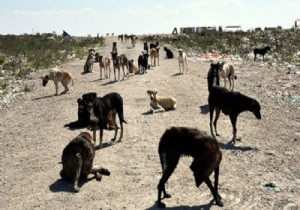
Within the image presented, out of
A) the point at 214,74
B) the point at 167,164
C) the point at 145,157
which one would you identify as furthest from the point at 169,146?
the point at 214,74

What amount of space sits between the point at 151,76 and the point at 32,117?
814 cm

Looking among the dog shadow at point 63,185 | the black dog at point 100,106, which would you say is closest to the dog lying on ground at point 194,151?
the dog shadow at point 63,185

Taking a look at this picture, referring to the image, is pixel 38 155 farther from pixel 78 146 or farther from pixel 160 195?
pixel 160 195

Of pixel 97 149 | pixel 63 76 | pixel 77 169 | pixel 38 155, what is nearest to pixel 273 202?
pixel 77 169

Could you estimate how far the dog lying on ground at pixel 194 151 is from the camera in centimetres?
605

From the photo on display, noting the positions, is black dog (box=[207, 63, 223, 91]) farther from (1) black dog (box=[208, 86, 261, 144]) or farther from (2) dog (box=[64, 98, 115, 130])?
(2) dog (box=[64, 98, 115, 130])

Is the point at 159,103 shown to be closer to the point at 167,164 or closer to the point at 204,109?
the point at 204,109

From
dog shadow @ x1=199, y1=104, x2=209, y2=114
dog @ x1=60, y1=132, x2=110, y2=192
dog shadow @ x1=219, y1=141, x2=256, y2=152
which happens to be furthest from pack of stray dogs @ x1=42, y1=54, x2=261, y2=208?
dog shadow @ x1=199, y1=104, x2=209, y2=114

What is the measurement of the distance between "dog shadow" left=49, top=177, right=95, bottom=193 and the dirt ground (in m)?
0.02

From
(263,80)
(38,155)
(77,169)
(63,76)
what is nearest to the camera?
(77,169)

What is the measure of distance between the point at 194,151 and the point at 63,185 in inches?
116

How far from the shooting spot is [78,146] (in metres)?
7.66

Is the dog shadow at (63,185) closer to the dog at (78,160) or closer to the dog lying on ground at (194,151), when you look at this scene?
the dog at (78,160)

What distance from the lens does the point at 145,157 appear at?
9.16 meters
